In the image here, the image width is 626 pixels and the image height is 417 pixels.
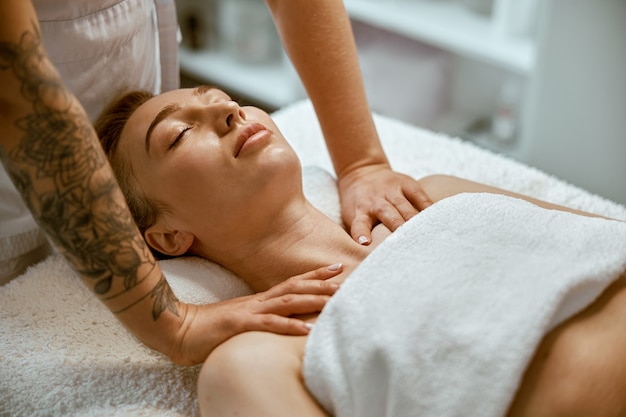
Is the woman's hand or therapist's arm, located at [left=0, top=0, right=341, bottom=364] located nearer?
therapist's arm, located at [left=0, top=0, right=341, bottom=364]

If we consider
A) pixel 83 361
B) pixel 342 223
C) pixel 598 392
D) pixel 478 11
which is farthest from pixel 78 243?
pixel 478 11

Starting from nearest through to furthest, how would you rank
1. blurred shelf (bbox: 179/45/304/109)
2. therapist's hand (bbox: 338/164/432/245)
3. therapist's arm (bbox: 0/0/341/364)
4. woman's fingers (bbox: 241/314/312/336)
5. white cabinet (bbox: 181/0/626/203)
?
therapist's arm (bbox: 0/0/341/364)
woman's fingers (bbox: 241/314/312/336)
therapist's hand (bbox: 338/164/432/245)
white cabinet (bbox: 181/0/626/203)
blurred shelf (bbox: 179/45/304/109)

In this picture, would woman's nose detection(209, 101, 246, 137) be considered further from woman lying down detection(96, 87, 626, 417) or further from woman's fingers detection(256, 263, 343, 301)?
woman's fingers detection(256, 263, 343, 301)

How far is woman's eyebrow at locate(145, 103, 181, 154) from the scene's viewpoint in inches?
47.3

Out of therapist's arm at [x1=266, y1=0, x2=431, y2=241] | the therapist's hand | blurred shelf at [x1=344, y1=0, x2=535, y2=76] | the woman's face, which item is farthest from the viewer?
blurred shelf at [x1=344, y1=0, x2=535, y2=76]

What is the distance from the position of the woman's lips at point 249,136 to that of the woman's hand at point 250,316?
239 mm

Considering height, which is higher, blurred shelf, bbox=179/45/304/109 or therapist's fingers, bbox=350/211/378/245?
therapist's fingers, bbox=350/211/378/245

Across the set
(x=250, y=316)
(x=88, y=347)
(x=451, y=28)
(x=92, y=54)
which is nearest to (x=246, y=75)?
(x=451, y=28)

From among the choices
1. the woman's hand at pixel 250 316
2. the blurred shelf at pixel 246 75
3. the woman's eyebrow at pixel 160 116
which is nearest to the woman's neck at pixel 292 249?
the woman's hand at pixel 250 316

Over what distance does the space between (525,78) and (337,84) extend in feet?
4.21

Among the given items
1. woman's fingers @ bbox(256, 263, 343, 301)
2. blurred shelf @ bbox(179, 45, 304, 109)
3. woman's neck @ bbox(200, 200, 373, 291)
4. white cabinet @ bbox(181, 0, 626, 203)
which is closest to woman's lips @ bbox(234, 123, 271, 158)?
woman's neck @ bbox(200, 200, 373, 291)

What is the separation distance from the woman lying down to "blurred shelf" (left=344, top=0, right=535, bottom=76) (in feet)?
3.80

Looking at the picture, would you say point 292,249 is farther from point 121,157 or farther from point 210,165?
point 121,157

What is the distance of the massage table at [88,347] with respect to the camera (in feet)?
3.61
